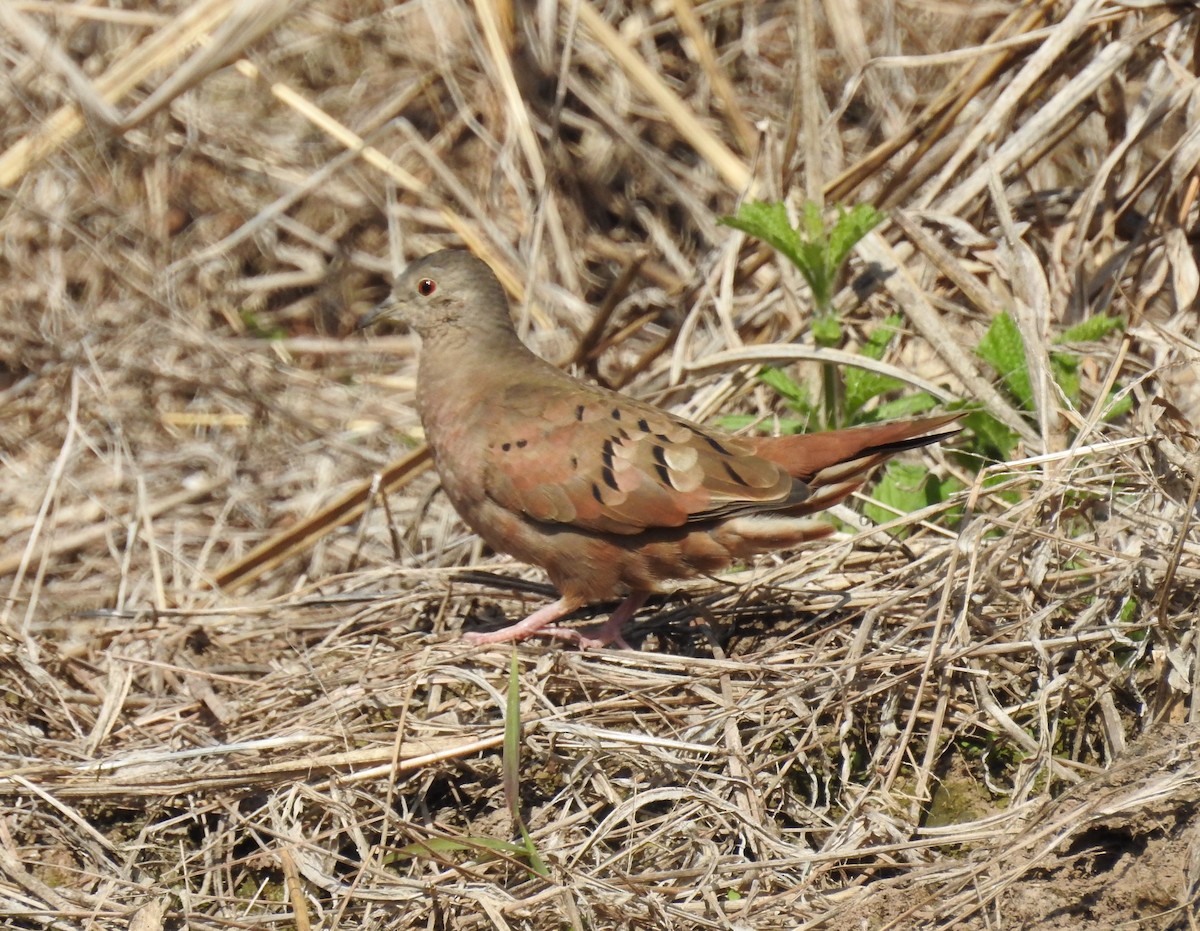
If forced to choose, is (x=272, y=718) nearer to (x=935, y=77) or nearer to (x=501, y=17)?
(x=501, y=17)

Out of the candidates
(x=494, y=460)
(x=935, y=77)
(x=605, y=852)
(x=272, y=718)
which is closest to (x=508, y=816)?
(x=605, y=852)

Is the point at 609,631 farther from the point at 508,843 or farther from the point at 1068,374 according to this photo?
the point at 1068,374

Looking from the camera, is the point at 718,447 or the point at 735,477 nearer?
the point at 735,477

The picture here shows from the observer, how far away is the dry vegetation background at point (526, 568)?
122 inches

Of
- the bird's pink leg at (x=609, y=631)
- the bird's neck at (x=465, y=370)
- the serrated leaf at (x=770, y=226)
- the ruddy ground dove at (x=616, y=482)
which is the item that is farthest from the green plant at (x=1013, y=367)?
the bird's neck at (x=465, y=370)

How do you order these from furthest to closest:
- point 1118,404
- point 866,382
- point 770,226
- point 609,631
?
1. point 770,226
2. point 866,382
3. point 609,631
4. point 1118,404

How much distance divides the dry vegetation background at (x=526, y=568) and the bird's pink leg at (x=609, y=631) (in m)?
0.09

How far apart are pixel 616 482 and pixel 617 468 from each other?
4cm

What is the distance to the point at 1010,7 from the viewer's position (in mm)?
6434

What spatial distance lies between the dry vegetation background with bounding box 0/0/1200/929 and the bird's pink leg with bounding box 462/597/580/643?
8cm

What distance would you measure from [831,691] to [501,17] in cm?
425

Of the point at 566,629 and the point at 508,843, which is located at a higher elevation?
the point at 566,629

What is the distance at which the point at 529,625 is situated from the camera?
13.5 feet

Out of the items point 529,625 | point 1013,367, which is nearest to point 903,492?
point 1013,367
